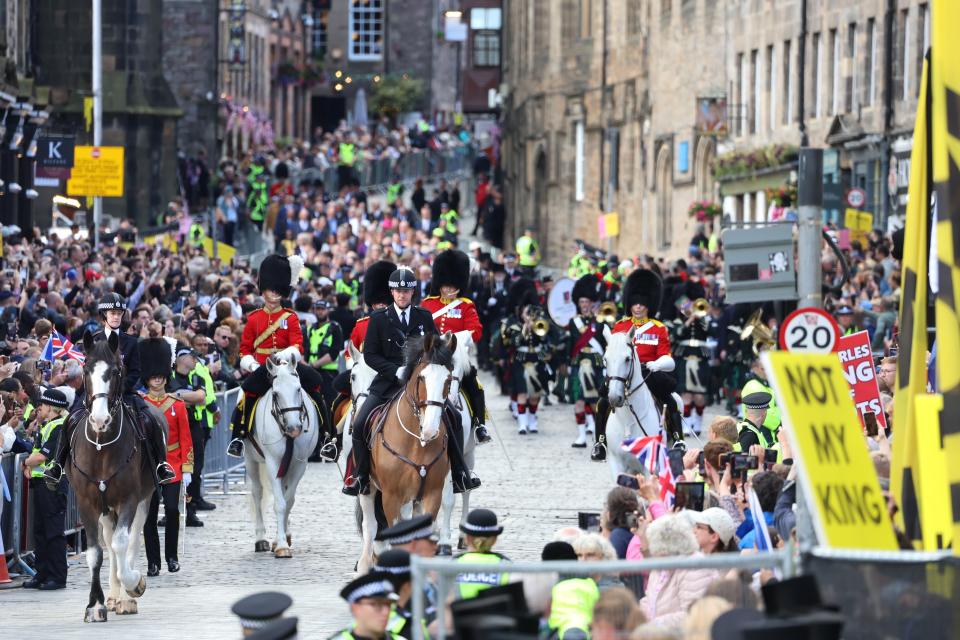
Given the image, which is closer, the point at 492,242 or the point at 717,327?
the point at 717,327

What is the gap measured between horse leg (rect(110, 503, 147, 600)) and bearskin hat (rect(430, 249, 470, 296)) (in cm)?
465

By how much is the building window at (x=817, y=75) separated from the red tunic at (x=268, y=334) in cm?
2920

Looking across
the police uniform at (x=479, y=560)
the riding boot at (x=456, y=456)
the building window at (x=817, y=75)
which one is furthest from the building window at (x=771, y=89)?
the police uniform at (x=479, y=560)

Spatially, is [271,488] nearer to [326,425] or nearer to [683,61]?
[326,425]

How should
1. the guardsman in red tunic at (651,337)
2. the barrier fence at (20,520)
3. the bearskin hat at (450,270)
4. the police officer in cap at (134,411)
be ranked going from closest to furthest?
the police officer in cap at (134,411) < the barrier fence at (20,520) < the bearskin hat at (450,270) < the guardsman in red tunic at (651,337)

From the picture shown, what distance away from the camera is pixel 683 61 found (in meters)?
59.7

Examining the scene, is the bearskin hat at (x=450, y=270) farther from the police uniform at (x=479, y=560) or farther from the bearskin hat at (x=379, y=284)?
the police uniform at (x=479, y=560)

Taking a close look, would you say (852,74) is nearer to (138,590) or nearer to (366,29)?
(138,590)

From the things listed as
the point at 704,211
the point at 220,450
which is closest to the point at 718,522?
the point at 220,450

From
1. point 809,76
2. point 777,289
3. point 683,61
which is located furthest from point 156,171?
point 777,289

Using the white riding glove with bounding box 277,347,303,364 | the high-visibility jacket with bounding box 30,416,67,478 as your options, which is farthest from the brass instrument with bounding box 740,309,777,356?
the high-visibility jacket with bounding box 30,416,67,478

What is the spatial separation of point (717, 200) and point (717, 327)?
22.1 metres

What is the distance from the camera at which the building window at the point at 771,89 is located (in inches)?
2069

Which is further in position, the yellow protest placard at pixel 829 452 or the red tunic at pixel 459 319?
the red tunic at pixel 459 319
